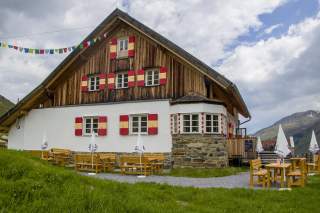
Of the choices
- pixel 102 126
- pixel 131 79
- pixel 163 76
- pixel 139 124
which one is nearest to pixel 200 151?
pixel 139 124

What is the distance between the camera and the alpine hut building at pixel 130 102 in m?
15.0

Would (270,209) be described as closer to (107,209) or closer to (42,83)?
(107,209)

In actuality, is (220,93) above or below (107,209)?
above

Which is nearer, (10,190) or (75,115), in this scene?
(10,190)

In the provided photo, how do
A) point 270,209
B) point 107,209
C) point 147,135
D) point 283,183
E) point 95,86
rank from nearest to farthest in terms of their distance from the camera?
point 107,209, point 270,209, point 283,183, point 147,135, point 95,86

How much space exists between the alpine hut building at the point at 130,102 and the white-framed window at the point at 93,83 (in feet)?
0.18

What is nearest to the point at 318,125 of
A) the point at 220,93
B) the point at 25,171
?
the point at 220,93

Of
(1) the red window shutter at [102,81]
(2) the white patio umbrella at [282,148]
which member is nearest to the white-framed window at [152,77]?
(1) the red window shutter at [102,81]

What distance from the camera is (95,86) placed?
60.0ft

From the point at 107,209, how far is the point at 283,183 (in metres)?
6.82

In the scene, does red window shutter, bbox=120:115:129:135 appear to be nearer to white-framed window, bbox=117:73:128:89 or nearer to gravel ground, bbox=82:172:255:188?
white-framed window, bbox=117:73:128:89

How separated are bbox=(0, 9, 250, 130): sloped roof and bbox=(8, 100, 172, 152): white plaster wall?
1.08m

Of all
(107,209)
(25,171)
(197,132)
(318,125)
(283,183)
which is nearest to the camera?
(107,209)

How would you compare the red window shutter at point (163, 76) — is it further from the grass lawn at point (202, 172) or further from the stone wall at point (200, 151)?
the grass lawn at point (202, 172)
